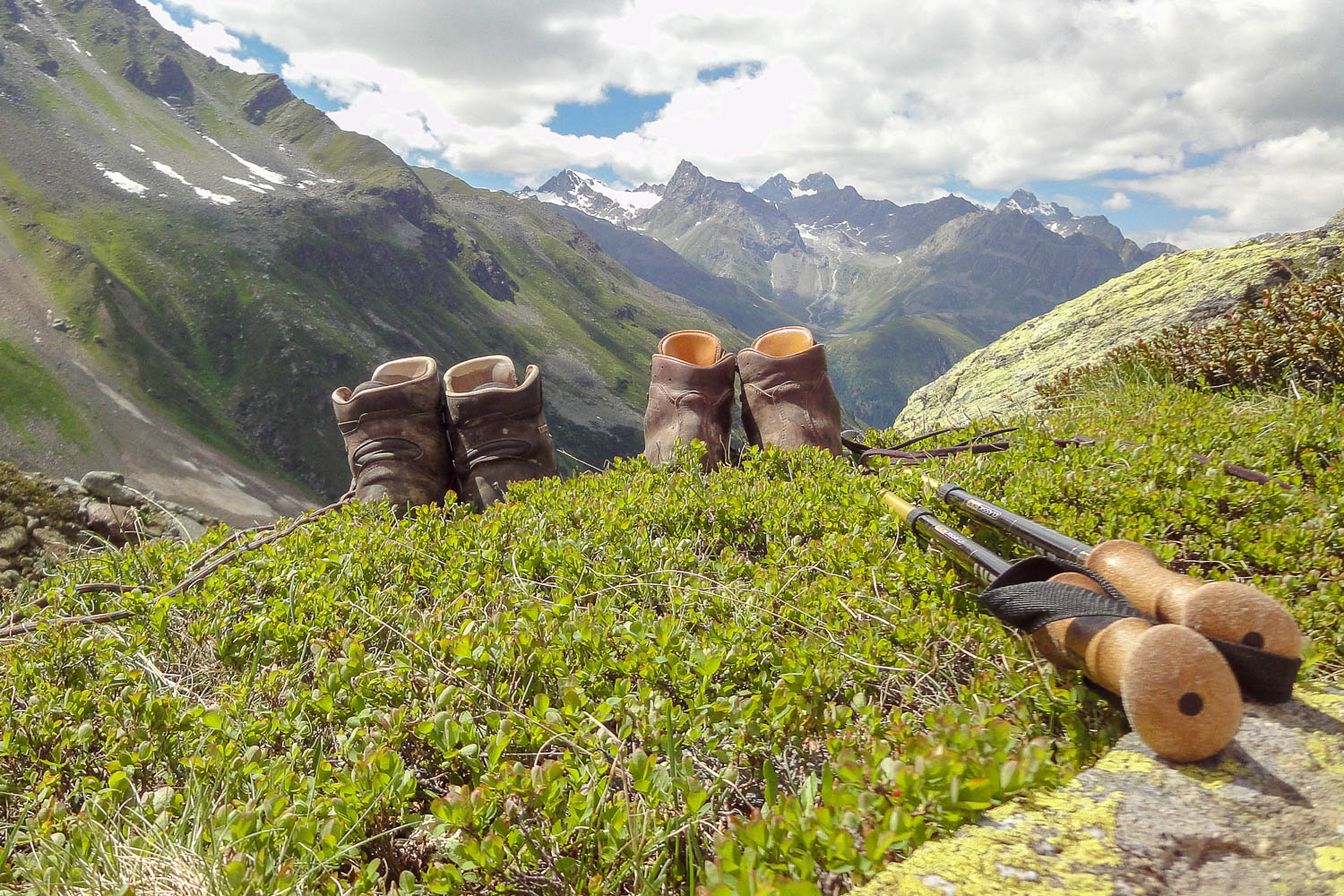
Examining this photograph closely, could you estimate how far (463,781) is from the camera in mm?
1930

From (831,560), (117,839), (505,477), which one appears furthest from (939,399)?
(117,839)

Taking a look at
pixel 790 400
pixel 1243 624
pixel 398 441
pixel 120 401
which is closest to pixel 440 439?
pixel 398 441

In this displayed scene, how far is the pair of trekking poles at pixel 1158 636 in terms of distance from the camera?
1.44 m

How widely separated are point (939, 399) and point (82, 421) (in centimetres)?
13596

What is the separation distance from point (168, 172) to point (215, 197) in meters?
14.8

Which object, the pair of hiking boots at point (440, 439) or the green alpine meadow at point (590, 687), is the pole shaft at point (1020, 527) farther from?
the pair of hiking boots at point (440, 439)

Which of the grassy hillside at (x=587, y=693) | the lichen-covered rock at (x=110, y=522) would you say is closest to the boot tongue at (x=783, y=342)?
the grassy hillside at (x=587, y=693)

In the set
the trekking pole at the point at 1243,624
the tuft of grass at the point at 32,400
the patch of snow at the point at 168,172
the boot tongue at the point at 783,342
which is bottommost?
the tuft of grass at the point at 32,400

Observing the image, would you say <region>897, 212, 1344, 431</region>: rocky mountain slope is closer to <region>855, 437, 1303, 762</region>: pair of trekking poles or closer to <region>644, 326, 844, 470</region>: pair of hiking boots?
<region>644, 326, 844, 470</region>: pair of hiking boots

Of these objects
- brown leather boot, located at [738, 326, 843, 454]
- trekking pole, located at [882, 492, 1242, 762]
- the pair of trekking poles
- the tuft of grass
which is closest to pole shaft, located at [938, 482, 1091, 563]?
the pair of trekking poles

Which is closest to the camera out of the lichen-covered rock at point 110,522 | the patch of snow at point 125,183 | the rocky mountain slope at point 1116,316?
the lichen-covered rock at point 110,522

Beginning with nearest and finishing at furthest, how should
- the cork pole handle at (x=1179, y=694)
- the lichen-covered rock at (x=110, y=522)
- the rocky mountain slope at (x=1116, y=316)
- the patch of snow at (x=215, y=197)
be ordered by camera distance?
1. the cork pole handle at (x=1179, y=694)
2. the lichen-covered rock at (x=110, y=522)
3. the rocky mountain slope at (x=1116, y=316)
4. the patch of snow at (x=215, y=197)

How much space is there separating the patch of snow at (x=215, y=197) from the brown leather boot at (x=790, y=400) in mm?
204746

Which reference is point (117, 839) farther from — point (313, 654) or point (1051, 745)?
point (1051, 745)
